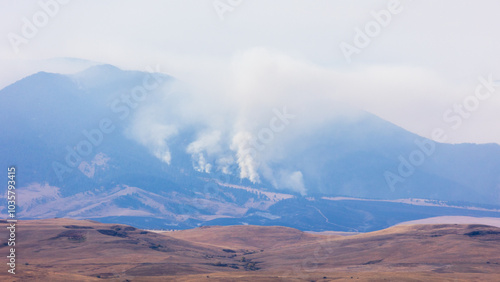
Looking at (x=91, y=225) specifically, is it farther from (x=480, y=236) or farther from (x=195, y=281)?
(x=480, y=236)

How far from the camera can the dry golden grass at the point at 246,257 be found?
10862 centimetres

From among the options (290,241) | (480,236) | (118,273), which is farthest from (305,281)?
(290,241)

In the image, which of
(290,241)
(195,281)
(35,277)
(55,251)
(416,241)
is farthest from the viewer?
(290,241)

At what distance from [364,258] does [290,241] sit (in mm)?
53330

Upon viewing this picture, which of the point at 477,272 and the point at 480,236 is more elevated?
the point at 480,236

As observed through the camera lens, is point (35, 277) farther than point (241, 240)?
No

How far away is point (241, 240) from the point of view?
646ft

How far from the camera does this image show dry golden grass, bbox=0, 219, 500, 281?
356 ft

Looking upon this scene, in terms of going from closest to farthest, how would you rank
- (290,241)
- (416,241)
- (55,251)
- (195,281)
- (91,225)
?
(195,281)
(55,251)
(416,241)
(91,225)
(290,241)

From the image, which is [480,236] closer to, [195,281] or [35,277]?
[195,281]

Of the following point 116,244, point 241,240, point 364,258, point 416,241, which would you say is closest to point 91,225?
point 116,244

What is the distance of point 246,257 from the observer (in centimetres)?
15500

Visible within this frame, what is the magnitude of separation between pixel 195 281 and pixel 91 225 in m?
71.3

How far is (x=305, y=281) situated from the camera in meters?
105
